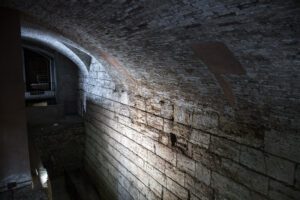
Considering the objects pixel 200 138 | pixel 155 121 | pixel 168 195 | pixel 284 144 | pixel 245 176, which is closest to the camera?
pixel 284 144

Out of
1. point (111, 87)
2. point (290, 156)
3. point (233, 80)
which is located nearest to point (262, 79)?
point (233, 80)

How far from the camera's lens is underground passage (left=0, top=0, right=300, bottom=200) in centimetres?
188

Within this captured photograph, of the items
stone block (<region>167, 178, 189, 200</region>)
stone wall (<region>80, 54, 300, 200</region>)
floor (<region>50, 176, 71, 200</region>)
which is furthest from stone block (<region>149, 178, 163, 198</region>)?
floor (<region>50, 176, 71, 200</region>)

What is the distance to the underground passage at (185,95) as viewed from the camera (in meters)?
1.88

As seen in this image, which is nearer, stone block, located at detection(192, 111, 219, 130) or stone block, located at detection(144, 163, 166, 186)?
stone block, located at detection(192, 111, 219, 130)

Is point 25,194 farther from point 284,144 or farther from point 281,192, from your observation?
point 284,144

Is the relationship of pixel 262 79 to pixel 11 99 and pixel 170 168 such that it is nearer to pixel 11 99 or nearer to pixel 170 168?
pixel 170 168

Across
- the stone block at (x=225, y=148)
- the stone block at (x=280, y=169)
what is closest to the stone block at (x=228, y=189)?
the stone block at (x=225, y=148)

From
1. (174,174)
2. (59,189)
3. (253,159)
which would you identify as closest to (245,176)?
(253,159)

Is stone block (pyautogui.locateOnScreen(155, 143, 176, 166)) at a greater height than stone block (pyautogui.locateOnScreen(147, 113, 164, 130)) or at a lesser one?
lesser

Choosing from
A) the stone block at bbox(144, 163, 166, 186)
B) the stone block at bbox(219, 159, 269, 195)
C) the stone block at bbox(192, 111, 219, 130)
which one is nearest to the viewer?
the stone block at bbox(219, 159, 269, 195)

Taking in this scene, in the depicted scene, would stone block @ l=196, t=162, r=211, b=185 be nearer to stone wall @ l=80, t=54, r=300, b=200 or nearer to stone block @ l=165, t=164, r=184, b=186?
stone wall @ l=80, t=54, r=300, b=200

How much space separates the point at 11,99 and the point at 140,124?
91.1 inches

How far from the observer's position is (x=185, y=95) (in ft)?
11.2
